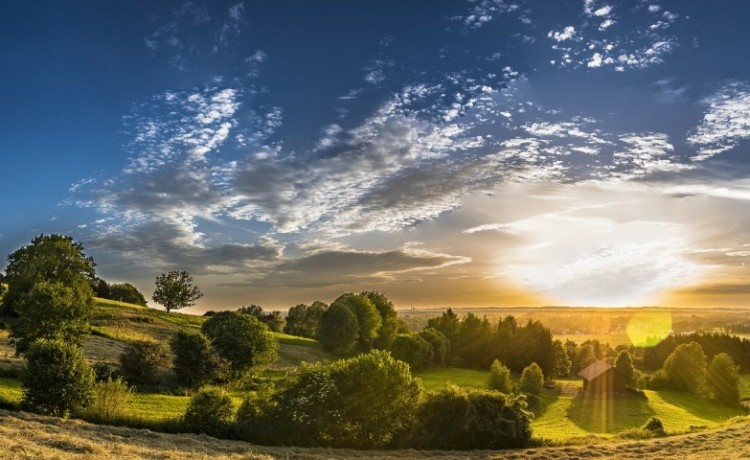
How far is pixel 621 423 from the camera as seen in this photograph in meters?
61.5

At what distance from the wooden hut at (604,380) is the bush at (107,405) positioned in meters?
70.4

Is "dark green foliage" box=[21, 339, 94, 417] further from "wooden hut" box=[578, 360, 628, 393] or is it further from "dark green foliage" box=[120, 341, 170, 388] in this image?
"wooden hut" box=[578, 360, 628, 393]

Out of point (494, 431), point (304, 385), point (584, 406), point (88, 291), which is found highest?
point (88, 291)

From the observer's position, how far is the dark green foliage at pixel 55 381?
34.1m

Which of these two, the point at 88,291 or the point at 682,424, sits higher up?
the point at 88,291

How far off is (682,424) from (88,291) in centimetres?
7444

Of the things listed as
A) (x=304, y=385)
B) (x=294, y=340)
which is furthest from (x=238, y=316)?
(x=294, y=340)

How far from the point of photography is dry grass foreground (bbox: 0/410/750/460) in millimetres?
23469

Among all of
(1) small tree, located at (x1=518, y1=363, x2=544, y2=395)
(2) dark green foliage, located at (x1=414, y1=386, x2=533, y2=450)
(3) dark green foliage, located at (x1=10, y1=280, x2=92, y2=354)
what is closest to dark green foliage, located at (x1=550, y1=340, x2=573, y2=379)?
(1) small tree, located at (x1=518, y1=363, x2=544, y2=395)

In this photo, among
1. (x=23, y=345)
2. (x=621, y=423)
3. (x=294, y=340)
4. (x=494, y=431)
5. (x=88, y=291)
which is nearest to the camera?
(x=494, y=431)

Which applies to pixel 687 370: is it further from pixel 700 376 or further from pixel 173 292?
pixel 173 292

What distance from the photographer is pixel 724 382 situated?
86062 mm

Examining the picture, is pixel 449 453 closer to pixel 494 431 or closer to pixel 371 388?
pixel 494 431

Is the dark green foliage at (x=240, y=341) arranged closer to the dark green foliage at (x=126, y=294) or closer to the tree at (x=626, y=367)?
the tree at (x=626, y=367)
